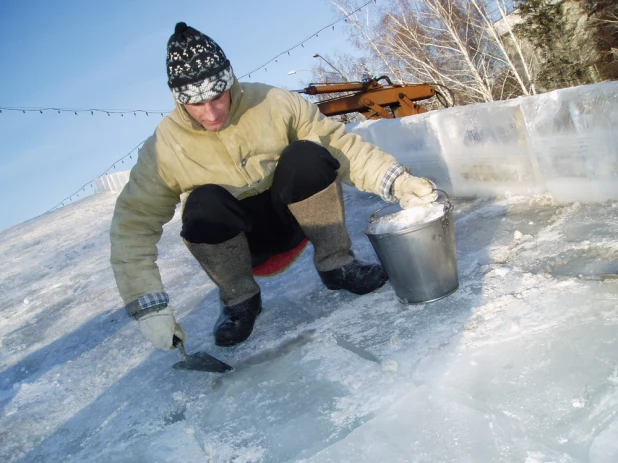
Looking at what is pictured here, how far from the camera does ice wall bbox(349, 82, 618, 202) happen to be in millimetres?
2008

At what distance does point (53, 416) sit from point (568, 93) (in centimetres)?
240

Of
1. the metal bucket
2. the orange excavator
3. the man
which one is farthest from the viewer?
the orange excavator

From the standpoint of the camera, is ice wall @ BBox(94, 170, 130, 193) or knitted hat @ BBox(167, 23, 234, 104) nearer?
knitted hat @ BBox(167, 23, 234, 104)

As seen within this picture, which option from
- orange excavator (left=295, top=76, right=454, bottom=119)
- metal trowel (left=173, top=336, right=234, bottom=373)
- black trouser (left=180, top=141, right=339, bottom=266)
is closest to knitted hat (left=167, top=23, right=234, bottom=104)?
black trouser (left=180, top=141, right=339, bottom=266)

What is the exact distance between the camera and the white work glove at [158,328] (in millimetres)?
1713

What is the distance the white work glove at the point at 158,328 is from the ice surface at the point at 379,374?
157mm

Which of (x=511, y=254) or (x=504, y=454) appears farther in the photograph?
(x=511, y=254)

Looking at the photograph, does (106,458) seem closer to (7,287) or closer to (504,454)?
(504,454)

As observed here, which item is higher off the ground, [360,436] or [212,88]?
[212,88]

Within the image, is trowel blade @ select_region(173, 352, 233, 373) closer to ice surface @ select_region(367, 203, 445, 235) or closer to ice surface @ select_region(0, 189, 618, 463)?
ice surface @ select_region(0, 189, 618, 463)

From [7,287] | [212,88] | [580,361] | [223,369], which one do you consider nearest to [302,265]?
[223,369]

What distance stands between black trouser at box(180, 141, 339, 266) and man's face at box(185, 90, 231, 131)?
23 centimetres

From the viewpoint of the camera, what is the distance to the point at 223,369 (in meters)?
1.68

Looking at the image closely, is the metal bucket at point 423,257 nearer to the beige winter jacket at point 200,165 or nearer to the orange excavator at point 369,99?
the beige winter jacket at point 200,165
